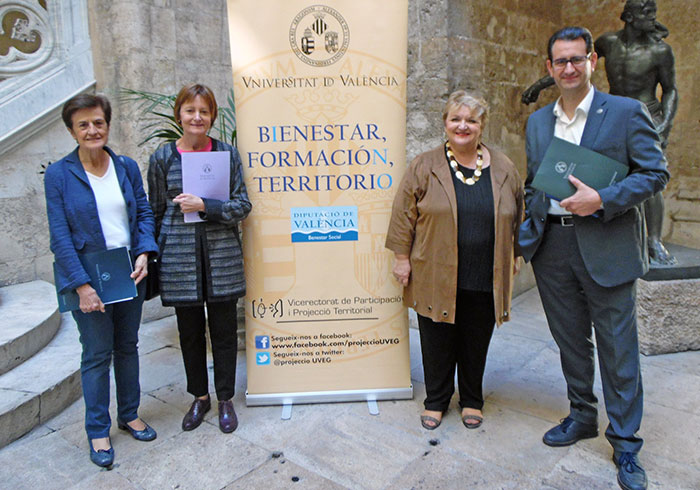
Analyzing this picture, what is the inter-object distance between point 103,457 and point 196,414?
0.49 meters

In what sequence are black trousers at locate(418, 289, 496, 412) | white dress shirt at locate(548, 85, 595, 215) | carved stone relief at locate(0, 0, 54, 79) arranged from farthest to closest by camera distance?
carved stone relief at locate(0, 0, 54, 79) < black trousers at locate(418, 289, 496, 412) < white dress shirt at locate(548, 85, 595, 215)

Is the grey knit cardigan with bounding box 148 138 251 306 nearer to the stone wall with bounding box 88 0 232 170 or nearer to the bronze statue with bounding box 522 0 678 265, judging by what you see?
the stone wall with bounding box 88 0 232 170

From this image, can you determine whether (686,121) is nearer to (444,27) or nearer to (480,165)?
(444,27)

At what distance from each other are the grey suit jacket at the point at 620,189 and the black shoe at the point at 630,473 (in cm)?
76

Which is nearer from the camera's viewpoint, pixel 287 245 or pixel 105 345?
pixel 105 345

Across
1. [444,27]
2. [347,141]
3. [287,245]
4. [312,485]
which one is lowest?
[312,485]

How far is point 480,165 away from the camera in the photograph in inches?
102

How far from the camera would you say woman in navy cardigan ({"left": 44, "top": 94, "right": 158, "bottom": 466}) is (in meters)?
2.34

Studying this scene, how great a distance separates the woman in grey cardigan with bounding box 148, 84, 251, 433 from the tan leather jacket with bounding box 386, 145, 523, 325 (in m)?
0.80

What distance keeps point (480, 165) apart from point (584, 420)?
132 cm

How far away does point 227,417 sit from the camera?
9.23ft

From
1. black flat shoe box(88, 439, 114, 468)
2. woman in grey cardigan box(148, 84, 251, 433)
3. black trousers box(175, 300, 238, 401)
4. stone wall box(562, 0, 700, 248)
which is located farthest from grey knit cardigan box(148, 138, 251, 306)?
stone wall box(562, 0, 700, 248)

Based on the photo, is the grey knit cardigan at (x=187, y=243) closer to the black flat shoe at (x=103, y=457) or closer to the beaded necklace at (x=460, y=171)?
the black flat shoe at (x=103, y=457)

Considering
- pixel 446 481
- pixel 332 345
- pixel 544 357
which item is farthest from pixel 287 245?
pixel 544 357
